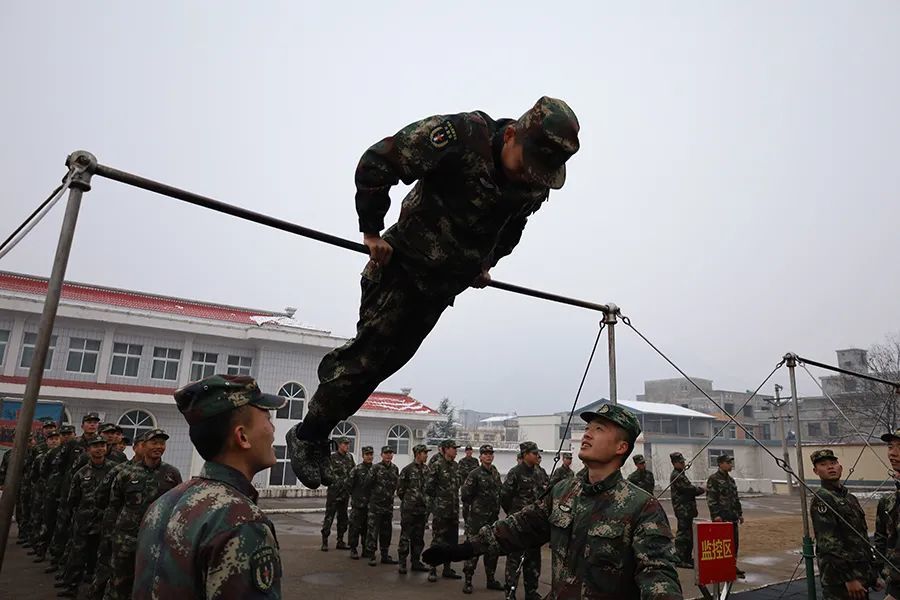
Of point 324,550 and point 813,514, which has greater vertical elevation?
point 813,514

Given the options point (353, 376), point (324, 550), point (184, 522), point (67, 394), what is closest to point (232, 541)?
point (184, 522)

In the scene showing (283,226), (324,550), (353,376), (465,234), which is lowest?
(324,550)

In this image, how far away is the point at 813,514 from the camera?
5.11 meters

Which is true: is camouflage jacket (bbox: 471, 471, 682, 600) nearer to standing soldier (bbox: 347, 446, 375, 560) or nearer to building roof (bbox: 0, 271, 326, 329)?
standing soldier (bbox: 347, 446, 375, 560)

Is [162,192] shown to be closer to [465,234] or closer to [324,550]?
[465,234]

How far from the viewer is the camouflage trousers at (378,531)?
8586 millimetres

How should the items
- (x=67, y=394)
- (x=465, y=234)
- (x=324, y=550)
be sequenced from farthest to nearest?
1. (x=67, y=394)
2. (x=324, y=550)
3. (x=465, y=234)

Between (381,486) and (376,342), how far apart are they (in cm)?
699

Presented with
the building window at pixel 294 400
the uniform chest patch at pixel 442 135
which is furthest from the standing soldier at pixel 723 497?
the building window at pixel 294 400

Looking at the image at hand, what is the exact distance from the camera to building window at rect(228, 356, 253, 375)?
1762cm

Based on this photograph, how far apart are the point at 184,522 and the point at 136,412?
17149 millimetres

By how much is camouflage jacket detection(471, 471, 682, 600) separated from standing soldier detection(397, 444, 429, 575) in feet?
18.4

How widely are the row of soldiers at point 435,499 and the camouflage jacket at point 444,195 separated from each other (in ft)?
17.8

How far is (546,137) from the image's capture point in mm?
1929
